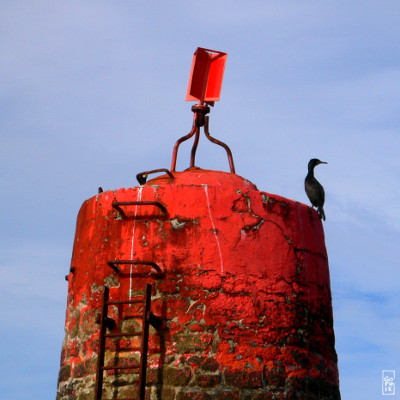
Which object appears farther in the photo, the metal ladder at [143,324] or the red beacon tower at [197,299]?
the red beacon tower at [197,299]

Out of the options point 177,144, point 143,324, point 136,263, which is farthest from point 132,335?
point 177,144

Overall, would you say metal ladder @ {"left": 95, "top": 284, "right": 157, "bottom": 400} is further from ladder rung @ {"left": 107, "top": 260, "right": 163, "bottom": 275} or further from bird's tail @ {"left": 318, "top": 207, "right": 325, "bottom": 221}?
bird's tail @ {"left": 318, "top": 207, "right": 325, "bottom": 221}

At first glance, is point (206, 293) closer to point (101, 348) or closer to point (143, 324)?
point (143, 324)

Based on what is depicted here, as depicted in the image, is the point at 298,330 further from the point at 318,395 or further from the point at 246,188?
the point at 246,188

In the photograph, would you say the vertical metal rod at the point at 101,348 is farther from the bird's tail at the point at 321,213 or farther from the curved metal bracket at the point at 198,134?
the bird's tail at the point at 321,213

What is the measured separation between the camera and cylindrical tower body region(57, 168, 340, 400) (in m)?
9.04

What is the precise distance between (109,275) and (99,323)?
498mm

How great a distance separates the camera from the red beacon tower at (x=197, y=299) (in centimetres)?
902

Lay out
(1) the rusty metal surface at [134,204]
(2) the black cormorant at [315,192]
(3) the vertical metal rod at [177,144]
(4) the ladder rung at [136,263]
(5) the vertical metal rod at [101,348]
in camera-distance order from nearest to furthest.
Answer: (5) the vertical metal rod at [101,348] → (4) the ladder rung at [136,263] → (1) the rusty metal surface at [134,204] → (3) the vertical metal rod at [177,144] → (2) the black cormorant at [315,192]

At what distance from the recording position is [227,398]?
8.90m

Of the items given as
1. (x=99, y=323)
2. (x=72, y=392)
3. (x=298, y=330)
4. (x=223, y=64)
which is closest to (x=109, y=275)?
(x=99, y=323)

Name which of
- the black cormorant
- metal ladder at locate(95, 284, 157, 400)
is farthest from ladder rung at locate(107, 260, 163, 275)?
the black cormorant

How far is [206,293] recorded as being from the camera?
9.22m

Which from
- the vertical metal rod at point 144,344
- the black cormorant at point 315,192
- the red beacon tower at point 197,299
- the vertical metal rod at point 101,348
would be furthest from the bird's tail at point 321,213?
the vertical metal rod at point 101,348
